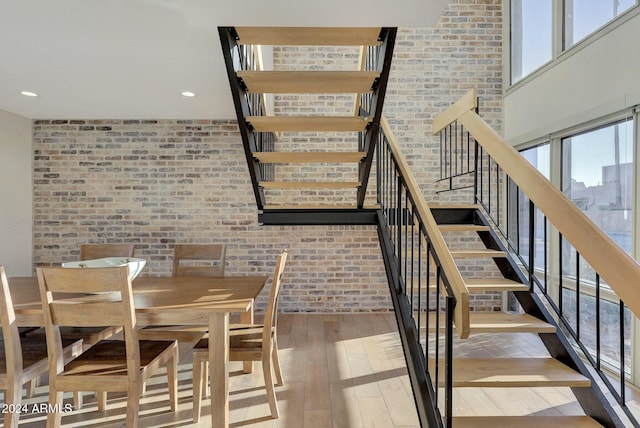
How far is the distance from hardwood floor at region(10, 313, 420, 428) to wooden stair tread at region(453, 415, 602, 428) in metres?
0.57

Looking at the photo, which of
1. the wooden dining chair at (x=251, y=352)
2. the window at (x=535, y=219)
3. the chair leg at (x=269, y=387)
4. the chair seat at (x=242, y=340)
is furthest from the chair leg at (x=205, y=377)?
the window at (x=535, y=219)

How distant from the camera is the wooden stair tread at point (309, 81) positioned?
96.5 inches

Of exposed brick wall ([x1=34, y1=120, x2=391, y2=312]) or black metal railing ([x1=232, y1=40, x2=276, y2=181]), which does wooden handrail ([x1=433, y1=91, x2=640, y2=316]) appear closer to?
black metal railing ([x1=232, y1=40, x2=276, y2=181])

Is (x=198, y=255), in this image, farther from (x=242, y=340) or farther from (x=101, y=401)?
(x=101, y=401)

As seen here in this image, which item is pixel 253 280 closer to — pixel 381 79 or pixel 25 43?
pixel 381 79

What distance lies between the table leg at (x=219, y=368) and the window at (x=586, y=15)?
349 cm

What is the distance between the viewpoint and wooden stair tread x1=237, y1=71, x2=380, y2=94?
245cm

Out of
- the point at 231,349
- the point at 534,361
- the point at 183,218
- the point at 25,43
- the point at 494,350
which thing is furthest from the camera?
the point at 183,218

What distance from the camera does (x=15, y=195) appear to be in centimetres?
443

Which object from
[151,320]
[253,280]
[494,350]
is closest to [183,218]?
[253,280]

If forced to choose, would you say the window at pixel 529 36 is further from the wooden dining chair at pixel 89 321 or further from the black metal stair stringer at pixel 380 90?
the wooden dining chair at pixel 89 321

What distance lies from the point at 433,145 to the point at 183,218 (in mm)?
3134

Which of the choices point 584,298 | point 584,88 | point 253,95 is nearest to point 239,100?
point 253,95

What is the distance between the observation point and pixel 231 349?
243 centimetres
